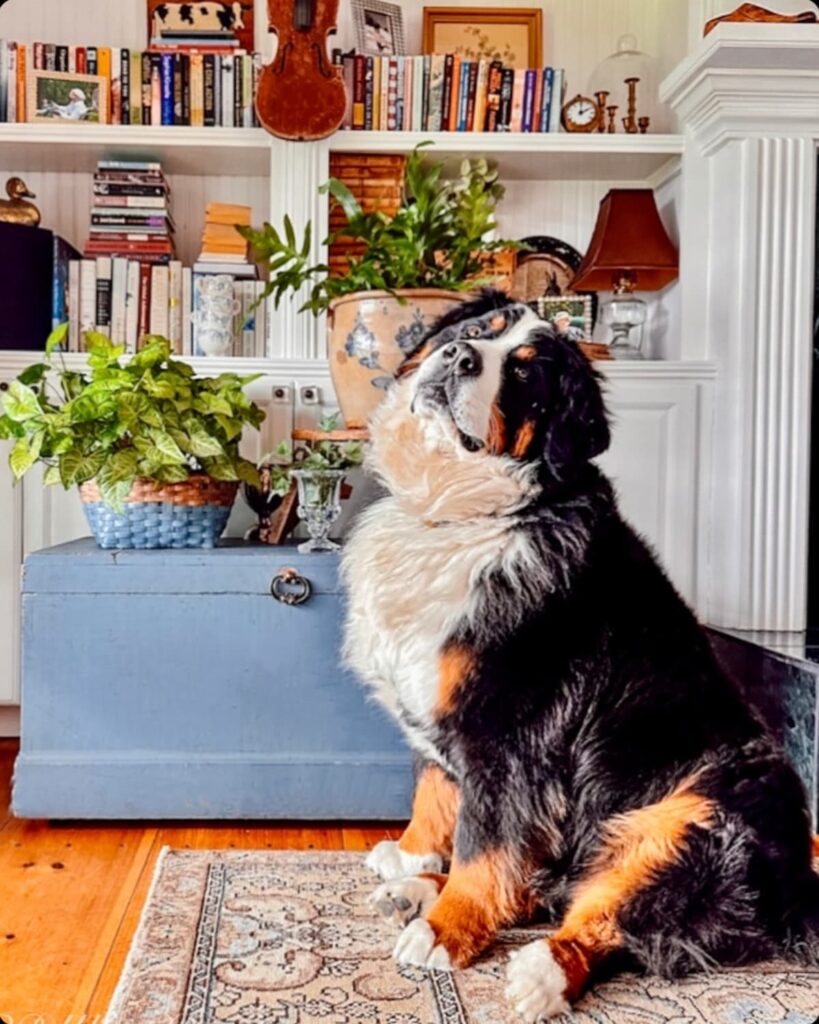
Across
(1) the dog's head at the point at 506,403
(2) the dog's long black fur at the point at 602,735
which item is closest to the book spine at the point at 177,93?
(1) the dog's head at the point at 506,403

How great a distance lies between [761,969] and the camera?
115 centimetres

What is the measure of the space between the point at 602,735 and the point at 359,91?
1.70 metres

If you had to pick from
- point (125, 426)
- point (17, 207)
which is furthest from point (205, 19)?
point (125, 426)

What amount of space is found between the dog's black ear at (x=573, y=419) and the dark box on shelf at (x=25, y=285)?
1.52m

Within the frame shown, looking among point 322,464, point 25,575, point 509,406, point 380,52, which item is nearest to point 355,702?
point 322,464

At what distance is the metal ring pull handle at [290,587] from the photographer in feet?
5.40

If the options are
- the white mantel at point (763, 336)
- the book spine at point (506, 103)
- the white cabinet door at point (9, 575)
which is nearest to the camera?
the white mantel at point (763, 336)

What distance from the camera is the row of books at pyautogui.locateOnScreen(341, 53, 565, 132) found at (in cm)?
219

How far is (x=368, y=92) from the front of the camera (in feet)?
7.19

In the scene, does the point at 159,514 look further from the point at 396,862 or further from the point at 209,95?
the point at 209,95

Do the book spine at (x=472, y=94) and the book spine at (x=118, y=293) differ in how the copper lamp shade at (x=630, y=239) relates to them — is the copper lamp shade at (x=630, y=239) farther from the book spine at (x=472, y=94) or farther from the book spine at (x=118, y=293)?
the book spine at (x=118, y=293)

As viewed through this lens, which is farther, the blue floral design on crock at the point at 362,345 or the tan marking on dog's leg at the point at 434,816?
the blue floral design on crock at the point at 362,345

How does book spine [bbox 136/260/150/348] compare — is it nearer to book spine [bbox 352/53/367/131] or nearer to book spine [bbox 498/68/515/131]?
book spine [bbox 352/53/367/131]

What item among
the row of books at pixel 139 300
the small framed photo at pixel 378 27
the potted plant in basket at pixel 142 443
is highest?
the small framed photo at pixel 378 27
